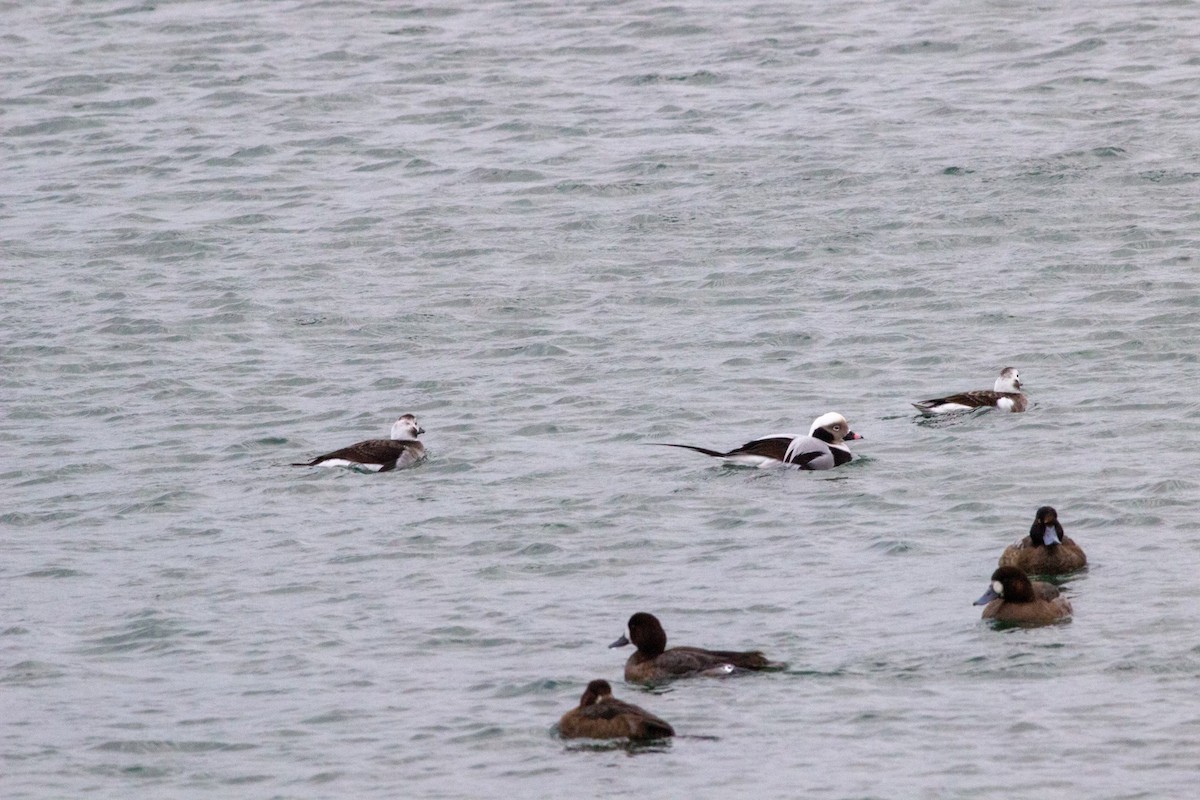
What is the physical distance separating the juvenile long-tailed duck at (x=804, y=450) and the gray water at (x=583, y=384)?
21cm

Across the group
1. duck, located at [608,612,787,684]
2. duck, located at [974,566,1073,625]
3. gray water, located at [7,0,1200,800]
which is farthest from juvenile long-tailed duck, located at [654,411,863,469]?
duck, located at [608,612,787,684]

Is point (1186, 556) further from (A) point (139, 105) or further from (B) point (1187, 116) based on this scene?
(A) point (139, 105)

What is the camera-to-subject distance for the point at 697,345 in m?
22.2

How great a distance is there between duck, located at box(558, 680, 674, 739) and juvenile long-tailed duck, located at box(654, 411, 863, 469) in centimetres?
628

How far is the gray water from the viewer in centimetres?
1223

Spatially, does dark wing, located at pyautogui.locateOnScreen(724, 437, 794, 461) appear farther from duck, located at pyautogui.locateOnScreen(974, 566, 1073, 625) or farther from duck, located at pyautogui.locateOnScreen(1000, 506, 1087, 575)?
duck, located at pyautogui.locateOnScreen(974, 566, 1073, 625)

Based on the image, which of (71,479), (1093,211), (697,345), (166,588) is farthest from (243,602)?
(1093,211)

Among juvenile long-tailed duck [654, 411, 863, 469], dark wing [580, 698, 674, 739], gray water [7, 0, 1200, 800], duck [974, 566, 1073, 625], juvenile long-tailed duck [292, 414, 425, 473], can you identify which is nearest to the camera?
dark wing [580, 698, 674, 739]

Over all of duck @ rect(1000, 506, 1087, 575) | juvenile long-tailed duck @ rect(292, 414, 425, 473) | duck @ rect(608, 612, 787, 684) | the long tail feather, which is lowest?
the long tail feather

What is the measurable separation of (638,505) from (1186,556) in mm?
4495

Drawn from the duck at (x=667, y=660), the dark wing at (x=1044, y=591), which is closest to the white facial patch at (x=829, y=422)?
the dark wing at (x=1044, y=591)

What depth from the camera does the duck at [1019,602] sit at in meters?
13.3

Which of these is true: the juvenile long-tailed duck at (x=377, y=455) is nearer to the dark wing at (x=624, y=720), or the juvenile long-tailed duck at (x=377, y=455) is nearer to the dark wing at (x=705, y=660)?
the dark wing at (x=705, y=660)

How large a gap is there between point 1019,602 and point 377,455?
7056 mm
